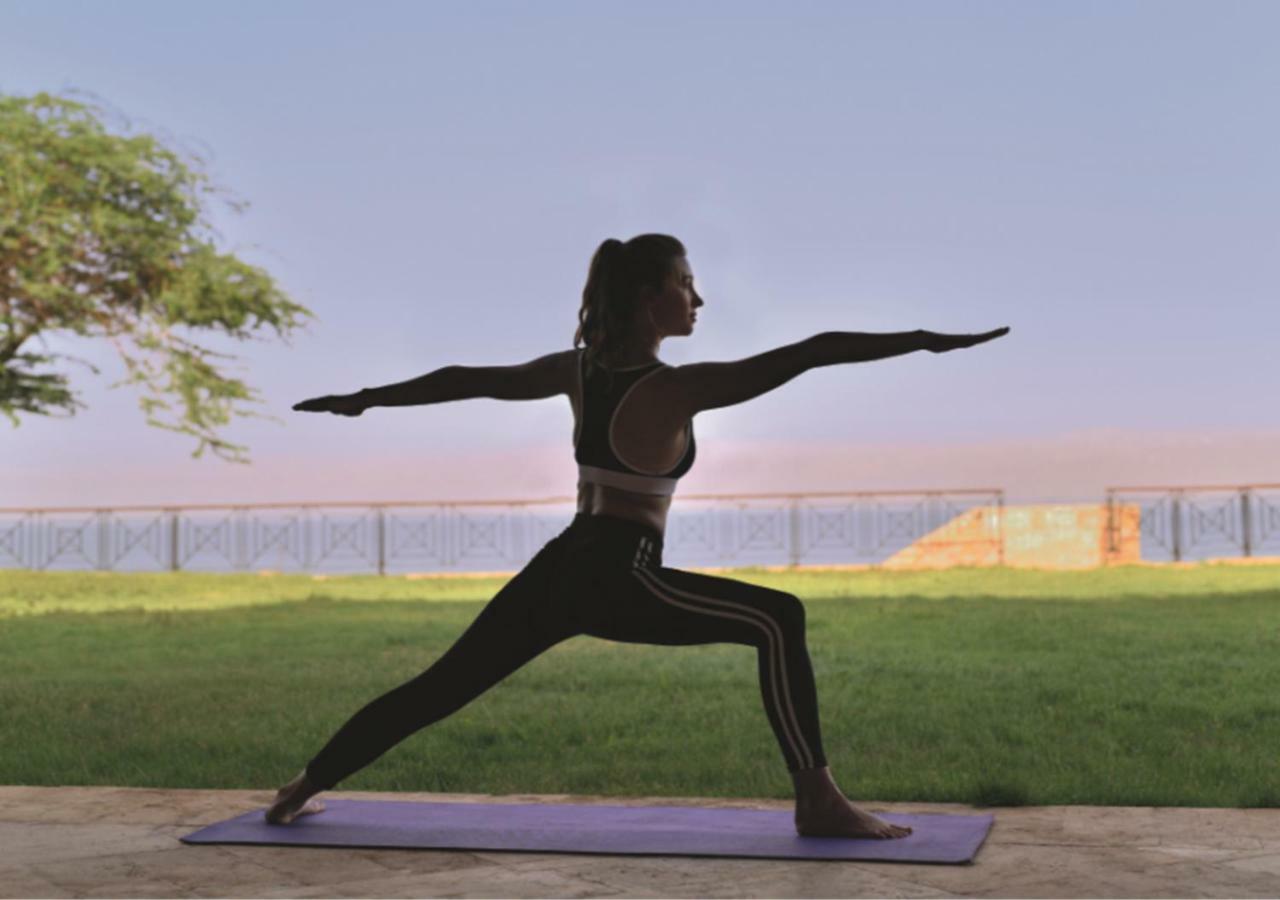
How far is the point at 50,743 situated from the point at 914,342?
5.19 metres

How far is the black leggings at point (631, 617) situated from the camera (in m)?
3.92

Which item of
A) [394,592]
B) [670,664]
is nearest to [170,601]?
[394,592]

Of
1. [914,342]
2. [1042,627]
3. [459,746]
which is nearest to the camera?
[914,342]

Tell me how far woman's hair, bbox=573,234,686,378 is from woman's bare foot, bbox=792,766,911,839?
1255 millimetres

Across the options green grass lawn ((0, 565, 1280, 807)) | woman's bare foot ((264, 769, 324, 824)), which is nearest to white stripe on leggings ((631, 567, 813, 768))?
green grass lawn ((0, 565, 1280, 807))

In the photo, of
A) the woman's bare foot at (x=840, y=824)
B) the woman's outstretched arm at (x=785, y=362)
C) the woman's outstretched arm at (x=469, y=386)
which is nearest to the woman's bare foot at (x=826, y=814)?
the woman's bare foot at (x=840, y=824)

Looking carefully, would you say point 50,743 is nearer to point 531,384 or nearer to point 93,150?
point 531,384

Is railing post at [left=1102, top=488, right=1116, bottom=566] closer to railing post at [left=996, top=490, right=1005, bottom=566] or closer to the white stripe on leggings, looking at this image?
railing post at [left=996, top=490, right=1005, bottom=566]

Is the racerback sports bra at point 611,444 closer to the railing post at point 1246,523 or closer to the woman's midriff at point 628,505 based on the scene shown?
the woman's midriff at point 628,505

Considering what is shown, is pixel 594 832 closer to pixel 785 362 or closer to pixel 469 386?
pixel 469 386

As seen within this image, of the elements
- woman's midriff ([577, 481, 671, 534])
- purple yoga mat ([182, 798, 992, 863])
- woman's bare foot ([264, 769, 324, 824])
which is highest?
woman's midriff ([577, 481, 671, 534])

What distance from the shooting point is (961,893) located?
337 cm

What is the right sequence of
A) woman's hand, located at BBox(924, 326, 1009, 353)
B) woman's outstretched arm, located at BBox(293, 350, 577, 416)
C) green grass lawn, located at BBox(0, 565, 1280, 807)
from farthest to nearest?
green grass lawn, located at BBox(0, 565, 1280, 807) < woman's outstretched arm, located at BBox(293, 350, 577, 416) < woman's hand, located at BBox(924, 326, 1009, 353)

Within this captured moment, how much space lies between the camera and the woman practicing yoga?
3906 mm
